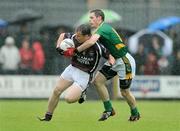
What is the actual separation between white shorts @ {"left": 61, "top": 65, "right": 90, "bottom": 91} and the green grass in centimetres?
79

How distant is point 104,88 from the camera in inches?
656

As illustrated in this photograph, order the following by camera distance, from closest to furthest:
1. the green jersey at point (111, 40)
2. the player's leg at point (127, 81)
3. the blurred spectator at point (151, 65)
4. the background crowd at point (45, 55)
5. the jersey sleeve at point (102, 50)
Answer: the jersey sleeve at point (102, 50) → the green jersey at point (111, 40) → the player's leg at point (127, 81) → the background crowd at point (45, 55) → the blurred spectator at point (151, 65)

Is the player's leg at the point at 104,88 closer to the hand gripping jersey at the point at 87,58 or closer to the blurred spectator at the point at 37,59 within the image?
the hand gripping jersey at the point at 87,58

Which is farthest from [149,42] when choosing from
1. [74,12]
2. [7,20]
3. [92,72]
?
[92,72]

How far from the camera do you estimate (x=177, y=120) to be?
17.4 metres

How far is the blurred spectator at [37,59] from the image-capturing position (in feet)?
84.6

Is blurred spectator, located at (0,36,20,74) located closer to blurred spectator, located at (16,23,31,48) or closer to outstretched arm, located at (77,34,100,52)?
blurred spectator, located at (16,23,31,48)

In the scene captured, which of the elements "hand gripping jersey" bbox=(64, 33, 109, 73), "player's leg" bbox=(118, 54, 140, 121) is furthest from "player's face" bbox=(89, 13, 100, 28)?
"player's leg" bbox=(118, 54, 140, 121)

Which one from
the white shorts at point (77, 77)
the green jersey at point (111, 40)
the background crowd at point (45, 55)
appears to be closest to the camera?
the white shorts at point (77, 77)

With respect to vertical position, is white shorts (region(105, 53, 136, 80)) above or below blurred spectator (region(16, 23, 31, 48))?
above

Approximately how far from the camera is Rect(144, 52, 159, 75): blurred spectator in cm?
2603

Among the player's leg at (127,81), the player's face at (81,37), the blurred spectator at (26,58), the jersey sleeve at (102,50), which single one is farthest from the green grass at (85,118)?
the blurred spectator at (26,58)

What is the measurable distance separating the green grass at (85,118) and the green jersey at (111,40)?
1.38 metres

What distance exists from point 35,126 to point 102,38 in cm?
219
